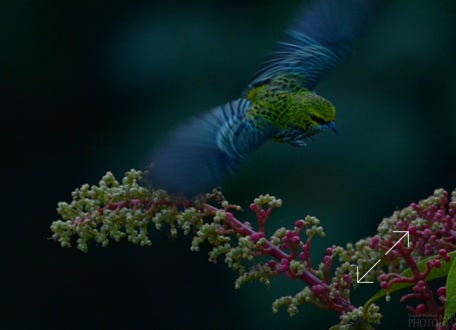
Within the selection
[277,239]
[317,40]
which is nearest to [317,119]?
[317,40]

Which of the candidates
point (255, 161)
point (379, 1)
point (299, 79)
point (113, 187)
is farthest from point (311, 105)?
point (255, 161)

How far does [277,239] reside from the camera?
1213 millimetres

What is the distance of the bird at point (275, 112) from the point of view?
3.65 ft

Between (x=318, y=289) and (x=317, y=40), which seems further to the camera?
(x=317, y=40)

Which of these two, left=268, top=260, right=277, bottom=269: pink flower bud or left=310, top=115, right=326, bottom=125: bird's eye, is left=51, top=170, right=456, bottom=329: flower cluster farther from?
left=310, top=115, right=326, bottom=125: bird's eye

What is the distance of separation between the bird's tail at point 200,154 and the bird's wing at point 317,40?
0.28 m

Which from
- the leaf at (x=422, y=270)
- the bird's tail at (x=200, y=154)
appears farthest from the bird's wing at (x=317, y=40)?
the leaf at (x=422, y=270)

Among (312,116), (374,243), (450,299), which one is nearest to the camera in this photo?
(450,299)

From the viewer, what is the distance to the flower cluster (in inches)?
45.3

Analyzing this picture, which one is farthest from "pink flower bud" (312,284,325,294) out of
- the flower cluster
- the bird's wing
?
the bird's wing

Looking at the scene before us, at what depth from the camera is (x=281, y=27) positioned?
398 cm

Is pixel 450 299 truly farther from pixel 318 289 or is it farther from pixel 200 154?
pixel 200 154

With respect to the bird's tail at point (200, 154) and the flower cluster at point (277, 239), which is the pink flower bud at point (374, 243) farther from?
the bird's tail at point (200, 154)

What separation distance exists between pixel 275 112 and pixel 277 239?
0.88ft
